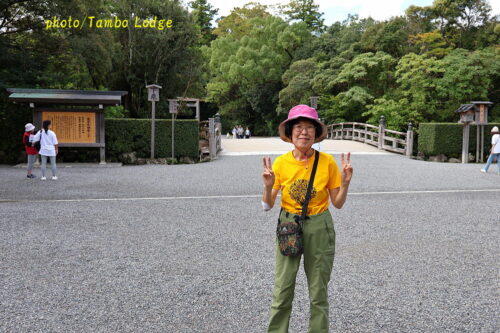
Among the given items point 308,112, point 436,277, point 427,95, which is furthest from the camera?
point 427,95

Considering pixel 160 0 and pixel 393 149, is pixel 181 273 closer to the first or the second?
pixel 393 149

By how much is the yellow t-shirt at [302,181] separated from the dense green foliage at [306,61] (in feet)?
50.3

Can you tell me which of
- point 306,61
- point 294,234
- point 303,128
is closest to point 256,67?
point 306,61

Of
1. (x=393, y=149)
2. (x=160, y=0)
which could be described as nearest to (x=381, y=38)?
(x=393, y=149)

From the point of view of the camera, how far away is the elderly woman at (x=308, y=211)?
7.88 feet

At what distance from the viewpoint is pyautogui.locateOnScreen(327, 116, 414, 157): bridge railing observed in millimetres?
19000

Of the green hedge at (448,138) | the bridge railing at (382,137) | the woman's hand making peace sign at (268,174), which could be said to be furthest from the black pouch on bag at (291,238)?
the bridge railing at (382,137)

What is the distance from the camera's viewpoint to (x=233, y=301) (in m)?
3.38

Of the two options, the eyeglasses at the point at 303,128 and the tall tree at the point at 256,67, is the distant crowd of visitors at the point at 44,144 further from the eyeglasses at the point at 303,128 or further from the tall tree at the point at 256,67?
the tall tree at the point at 256,67

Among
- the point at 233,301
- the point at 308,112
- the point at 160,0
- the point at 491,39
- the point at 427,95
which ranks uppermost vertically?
the point at 160,0

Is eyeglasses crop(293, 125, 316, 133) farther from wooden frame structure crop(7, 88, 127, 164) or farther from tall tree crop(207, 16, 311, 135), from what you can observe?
tall tree crop(207, 16, 311, 135)

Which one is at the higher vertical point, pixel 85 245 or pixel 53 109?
pixel 53 109

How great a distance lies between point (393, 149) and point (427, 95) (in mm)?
4655

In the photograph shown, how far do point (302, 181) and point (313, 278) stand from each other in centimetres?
55
